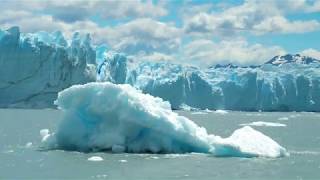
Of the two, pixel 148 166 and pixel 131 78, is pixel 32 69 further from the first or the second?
pixel 148 166

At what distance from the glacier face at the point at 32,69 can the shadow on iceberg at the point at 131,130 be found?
53.6m

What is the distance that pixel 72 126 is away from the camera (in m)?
21.1

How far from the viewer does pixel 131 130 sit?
813 inches

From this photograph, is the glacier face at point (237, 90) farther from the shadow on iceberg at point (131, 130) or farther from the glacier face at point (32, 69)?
the shadow on iceberg at point (131, 130)

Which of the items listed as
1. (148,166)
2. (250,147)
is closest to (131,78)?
(250,147)

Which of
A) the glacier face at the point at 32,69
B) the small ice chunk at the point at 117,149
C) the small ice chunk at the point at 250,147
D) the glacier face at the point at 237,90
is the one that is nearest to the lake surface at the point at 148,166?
the small ice chunk at the point at 250,147

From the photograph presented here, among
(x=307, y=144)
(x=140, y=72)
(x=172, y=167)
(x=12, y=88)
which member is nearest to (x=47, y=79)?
(x=12, y=88)

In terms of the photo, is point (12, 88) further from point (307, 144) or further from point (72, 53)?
point (307, 144)

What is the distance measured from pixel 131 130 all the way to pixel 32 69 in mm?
55267

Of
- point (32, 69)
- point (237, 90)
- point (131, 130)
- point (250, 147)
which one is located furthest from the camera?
point (237, 90)

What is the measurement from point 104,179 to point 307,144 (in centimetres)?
1351

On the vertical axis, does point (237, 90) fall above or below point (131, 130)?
below

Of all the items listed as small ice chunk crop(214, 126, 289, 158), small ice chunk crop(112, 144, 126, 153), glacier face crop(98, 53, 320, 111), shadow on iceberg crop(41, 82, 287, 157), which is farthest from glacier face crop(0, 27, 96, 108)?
small ice chunk crop(214, 126, 289, 158)

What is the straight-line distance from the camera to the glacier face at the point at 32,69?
7350 cm
